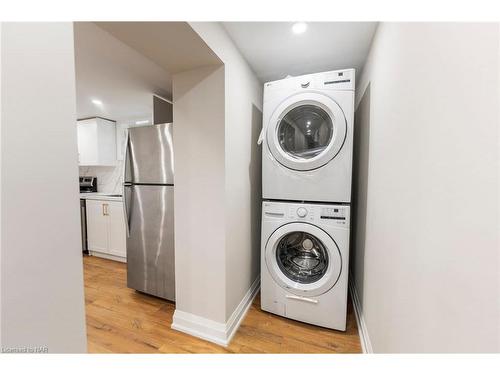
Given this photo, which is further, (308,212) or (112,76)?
(112,76)

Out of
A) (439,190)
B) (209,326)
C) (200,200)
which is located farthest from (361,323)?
(200,200)

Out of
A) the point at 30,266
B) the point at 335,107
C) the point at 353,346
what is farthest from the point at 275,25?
the point at 353,346

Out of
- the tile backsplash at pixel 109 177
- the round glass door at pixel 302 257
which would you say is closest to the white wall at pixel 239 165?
the round glass door at pixel 302 257

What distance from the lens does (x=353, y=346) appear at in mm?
1415

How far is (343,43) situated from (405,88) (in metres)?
0.89

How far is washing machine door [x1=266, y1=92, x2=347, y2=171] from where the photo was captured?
1472 millimetres

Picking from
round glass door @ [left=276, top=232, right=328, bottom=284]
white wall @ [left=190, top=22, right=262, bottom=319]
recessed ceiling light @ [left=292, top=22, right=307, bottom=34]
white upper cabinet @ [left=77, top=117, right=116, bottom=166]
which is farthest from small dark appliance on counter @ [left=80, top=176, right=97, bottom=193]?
recessed ceiling light @ [left=292, top=22, right=307, bottom=34]

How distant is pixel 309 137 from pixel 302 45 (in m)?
0.66

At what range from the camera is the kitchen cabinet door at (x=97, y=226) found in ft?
9.58

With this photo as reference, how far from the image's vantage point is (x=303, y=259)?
1.76 m

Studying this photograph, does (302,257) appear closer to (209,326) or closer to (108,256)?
(209,326)

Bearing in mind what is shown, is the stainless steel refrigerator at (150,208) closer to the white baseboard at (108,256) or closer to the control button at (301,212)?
the white baseboard at (108,256)

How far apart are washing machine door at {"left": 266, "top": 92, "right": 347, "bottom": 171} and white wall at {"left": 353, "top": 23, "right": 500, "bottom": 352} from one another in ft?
1.27
